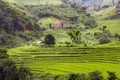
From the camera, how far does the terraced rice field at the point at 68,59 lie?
186 feet

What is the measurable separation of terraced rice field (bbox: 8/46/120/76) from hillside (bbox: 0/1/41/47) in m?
26.7

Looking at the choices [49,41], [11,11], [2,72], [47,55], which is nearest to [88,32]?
[11,11]

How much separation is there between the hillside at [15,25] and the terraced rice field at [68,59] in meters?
26.7

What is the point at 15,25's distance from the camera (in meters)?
101

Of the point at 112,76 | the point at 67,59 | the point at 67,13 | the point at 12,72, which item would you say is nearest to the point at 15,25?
the point at 67,13

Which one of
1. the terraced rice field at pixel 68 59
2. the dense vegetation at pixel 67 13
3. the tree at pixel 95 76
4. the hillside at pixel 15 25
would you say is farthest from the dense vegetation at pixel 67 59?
the dense vegetation at pixel 67 13

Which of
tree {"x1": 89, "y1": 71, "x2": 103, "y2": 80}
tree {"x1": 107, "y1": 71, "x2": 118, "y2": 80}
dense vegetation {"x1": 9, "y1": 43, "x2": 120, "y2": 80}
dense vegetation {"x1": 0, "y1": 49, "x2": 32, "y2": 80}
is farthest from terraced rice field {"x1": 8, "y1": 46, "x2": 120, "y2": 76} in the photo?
tree {"x1": 107, "y1": 71, "x2": 118, "y2": 80}

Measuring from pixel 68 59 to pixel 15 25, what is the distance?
41.0m

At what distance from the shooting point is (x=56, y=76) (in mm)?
53500

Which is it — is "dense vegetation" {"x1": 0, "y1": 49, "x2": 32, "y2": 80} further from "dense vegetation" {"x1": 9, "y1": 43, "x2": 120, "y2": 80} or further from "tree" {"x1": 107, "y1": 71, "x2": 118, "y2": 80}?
"tree" {"x1": 107, "y1": 71, "x2": 118, "y2": 80}

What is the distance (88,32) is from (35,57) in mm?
45293

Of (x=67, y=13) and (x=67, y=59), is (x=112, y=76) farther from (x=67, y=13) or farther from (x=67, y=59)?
(x=67, y=13)

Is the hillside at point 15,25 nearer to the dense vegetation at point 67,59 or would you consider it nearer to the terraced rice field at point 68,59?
the dense vegetation at point 67,59

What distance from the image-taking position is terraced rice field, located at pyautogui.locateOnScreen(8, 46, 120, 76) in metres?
56.6
